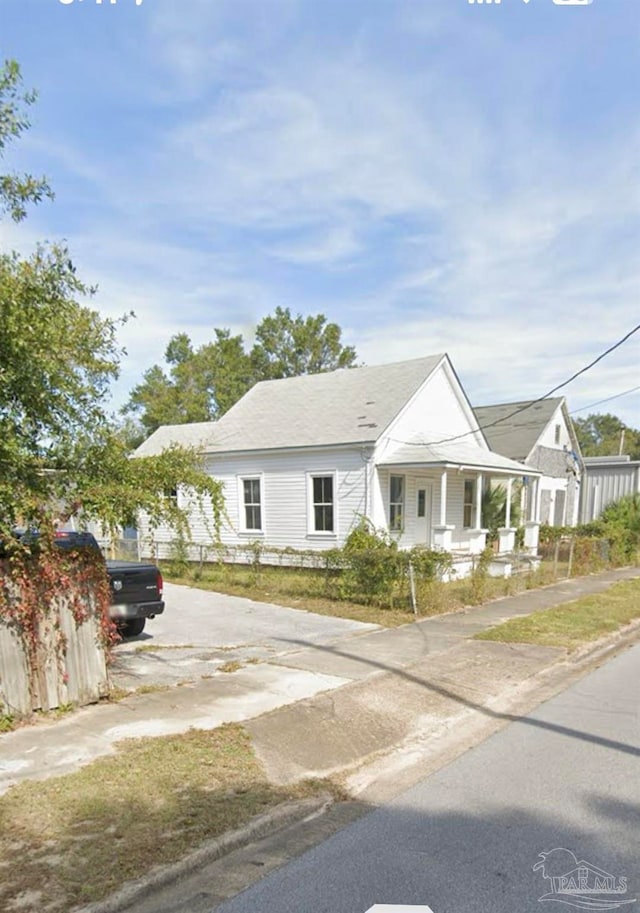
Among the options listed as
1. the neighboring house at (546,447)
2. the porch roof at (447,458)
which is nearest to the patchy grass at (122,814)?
the porch roof at (447,458)

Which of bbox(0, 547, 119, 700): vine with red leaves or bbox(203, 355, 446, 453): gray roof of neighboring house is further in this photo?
bbox(203, 355, 446, 453): gray roof of neighboring house

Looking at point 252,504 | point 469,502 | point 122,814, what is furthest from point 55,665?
point 469,502

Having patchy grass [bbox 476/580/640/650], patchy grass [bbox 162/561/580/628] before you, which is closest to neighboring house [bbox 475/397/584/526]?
patchy grass [bbox 162/561/580/628]

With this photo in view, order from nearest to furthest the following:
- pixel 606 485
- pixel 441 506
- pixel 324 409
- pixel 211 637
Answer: pixel 211 637, pixel 441 506, pixel 324 409, pixel 606 485

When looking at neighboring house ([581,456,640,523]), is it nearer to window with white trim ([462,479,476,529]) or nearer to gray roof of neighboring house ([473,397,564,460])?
gray roof of neighboring house ([473,397,564,460])

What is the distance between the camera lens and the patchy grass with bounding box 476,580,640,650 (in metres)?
9.28

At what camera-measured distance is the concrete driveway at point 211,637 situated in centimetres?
764

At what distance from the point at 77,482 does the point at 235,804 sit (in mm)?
3165

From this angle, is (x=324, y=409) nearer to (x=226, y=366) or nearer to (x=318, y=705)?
(x=318, y=705)

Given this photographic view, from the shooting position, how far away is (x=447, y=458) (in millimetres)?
17016

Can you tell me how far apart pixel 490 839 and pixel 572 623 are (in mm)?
7425

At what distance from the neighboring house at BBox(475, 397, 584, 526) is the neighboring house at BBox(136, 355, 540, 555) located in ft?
16.6

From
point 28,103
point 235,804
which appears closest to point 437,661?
point 235,804

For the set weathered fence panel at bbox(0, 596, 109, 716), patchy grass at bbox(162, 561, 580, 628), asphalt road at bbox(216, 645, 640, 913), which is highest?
weathered fence panel at bbox(0, 596, 109, 716)
